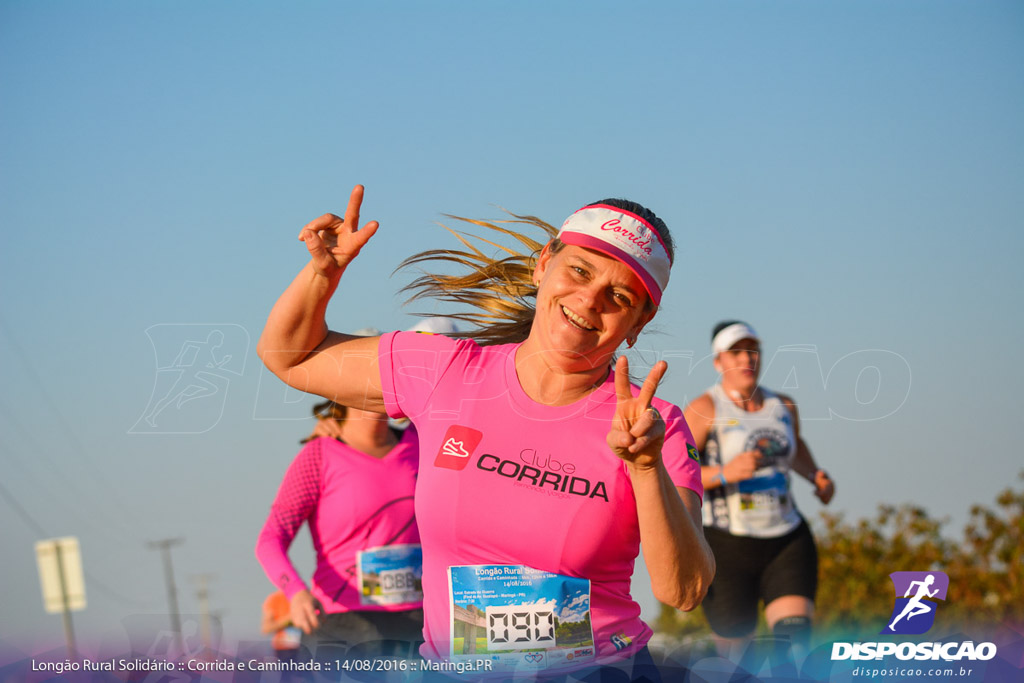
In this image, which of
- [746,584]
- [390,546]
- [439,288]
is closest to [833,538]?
[746,584]

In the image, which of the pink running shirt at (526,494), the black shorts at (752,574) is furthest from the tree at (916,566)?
the pink running shirt at (526,494)

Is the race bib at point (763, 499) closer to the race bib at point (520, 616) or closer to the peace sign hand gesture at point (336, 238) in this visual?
the race bib at point (520, 616)

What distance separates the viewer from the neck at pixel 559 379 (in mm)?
2973

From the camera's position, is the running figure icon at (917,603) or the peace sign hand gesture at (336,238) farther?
the running figure icon at (917,603)

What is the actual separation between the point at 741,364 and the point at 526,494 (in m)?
4.36

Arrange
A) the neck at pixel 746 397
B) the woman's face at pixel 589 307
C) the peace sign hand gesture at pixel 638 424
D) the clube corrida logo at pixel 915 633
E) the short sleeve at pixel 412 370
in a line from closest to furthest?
the peace sign hand gesture at pixel 638 424
the woman's face at pixel 589 307
the short sleeve at pixel 412 370
the clube corrida logo at pixel 915 633
the neck at pixel 746 397

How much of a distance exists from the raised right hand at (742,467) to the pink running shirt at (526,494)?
3293 millimetres

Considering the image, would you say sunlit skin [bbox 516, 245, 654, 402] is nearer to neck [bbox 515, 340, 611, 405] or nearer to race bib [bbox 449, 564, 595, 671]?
neck [bbox 515, 340, 611, 405]

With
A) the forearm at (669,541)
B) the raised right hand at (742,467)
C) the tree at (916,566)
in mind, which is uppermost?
the forearm at (669,541)

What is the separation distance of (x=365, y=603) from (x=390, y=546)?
291mm

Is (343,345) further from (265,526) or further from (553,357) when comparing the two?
(265,526)

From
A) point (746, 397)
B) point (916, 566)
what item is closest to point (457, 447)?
point (746, 397)

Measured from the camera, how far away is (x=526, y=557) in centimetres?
280

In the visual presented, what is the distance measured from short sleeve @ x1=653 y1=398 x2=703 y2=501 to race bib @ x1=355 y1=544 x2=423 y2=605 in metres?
2.48
